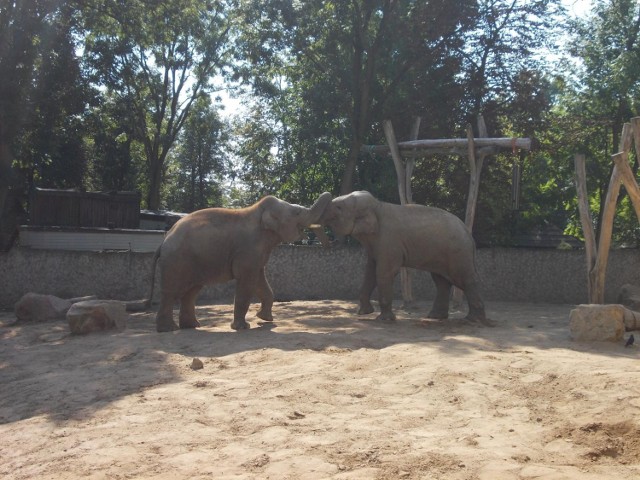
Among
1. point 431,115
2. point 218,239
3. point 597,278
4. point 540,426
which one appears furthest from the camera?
point 431,115

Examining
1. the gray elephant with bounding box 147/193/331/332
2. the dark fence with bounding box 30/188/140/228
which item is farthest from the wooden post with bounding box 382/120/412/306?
the dark fence with bounding box 30/188/140/228

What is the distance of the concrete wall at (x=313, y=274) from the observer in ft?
54.2

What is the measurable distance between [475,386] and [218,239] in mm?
5548

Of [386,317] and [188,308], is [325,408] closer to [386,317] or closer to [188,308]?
[386,317]

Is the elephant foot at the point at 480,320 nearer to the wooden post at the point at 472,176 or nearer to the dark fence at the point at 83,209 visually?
the wooden post at the point at 472,176

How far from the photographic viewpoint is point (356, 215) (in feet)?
41.3

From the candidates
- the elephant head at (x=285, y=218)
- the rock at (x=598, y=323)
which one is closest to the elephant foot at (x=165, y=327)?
the elephant head at (x=285, y=218)

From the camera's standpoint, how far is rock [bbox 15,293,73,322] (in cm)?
1383

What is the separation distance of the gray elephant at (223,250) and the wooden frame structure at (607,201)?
4.79 m

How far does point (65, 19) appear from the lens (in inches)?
805

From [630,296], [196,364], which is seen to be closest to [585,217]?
[630,296]

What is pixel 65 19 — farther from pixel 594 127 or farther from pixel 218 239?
pixel 594 127

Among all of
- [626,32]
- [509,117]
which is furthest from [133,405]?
[626,32]

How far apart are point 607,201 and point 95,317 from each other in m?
8.26
